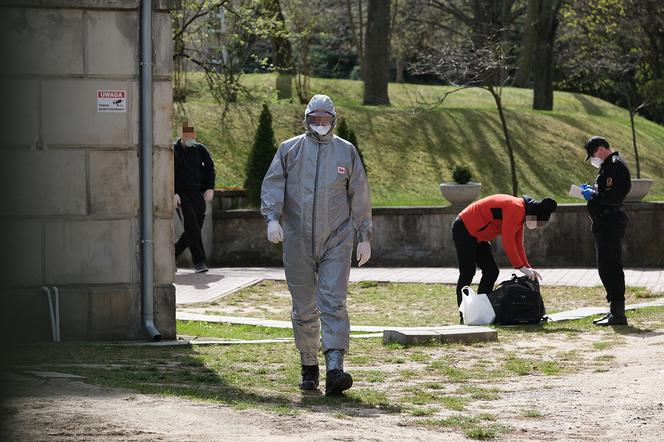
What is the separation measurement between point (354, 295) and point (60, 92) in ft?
20.6

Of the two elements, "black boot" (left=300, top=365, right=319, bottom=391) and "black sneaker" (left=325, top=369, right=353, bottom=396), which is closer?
"black sneaker" (left=325, top=369, right=353, bottom=396)

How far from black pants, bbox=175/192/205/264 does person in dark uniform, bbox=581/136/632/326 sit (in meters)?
6.47

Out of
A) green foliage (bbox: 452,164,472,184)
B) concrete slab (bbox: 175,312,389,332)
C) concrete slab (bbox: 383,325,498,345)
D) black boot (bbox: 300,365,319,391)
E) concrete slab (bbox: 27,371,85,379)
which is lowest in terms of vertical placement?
concrete slab (bbox: 175,312,389,332)

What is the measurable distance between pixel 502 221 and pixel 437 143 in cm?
1472

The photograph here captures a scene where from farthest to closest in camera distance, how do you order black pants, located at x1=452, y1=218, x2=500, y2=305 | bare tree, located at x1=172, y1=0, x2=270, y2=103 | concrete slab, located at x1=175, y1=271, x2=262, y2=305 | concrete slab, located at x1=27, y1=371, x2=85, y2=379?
bare tree, located at x1=172, y1=0, x2=270, y2=103 → concrete slab, located at x1=175, y1=271, x2=262, y2=305 → black pants, located at x1=452, y1=218, x2=500, y2=305 → concrete slab, located at x1=27, y1=371, x2=85, y2=379

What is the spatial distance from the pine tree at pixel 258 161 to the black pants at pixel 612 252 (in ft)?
29.6

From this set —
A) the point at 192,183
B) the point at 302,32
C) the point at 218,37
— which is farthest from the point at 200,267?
the point at 302,32

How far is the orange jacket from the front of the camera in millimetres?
11625

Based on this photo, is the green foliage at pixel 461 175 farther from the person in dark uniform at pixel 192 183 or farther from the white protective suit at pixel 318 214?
the white protective suit at pixel 318 214

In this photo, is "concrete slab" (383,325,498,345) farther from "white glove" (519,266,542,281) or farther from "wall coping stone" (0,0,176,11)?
"wall coping stone" (0,0,176,11)

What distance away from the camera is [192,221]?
1669 centimetres

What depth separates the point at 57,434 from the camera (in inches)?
220

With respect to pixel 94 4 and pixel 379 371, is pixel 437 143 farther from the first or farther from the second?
pixel 379 371

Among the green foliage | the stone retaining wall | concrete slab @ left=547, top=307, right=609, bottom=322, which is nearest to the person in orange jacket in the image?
→ concrete slab @ left=547, top=307, right=609, bottom=322
